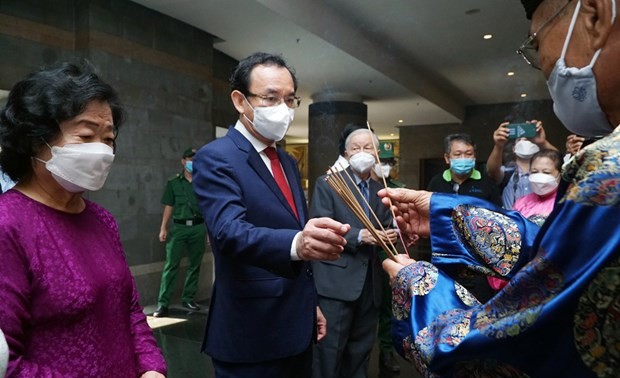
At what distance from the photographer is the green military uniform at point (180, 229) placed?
381 cm

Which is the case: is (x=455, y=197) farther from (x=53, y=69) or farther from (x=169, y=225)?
(x=169, y=225)

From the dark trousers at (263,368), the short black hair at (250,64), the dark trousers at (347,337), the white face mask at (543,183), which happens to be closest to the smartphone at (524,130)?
the white face mask at (543,183)

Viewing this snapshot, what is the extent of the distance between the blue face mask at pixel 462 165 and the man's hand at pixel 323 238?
163 cm

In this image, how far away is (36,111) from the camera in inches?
36.8

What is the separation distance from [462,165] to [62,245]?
2.05 m

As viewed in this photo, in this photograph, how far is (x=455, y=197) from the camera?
3.42 ft

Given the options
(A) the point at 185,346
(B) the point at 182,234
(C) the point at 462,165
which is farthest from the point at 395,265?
(B) the point at 182,234

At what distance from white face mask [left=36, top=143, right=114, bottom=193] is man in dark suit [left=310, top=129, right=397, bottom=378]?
1253 mm

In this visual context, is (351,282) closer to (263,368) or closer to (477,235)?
(263,368)

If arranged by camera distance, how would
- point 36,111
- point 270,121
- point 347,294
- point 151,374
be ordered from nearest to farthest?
point 36,111 → point 151,374 → point 270,121 → point 347,294

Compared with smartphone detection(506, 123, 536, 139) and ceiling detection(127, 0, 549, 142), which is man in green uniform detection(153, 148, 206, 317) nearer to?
ceiling detection(127, 0, 549, 142)

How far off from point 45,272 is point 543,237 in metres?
0.91

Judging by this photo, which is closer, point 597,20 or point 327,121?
point 597,20

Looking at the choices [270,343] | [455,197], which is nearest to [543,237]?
[455,197]
